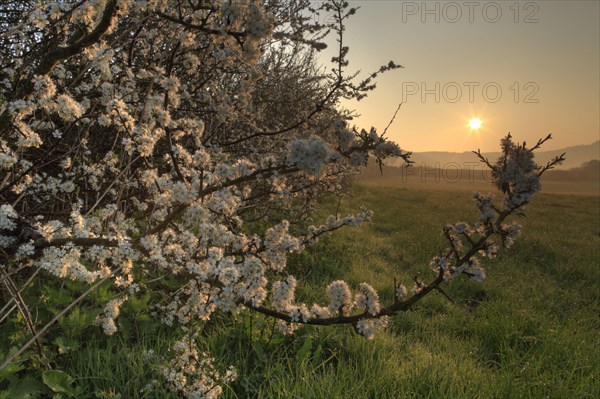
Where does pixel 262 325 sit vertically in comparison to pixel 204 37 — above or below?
below

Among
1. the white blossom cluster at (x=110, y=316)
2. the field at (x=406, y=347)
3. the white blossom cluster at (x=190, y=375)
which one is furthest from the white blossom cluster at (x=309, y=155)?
the white blossom cluster at (x=110, y=316)

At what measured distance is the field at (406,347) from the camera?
11.7 ft

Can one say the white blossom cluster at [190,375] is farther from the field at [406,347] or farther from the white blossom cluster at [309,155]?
the white blossom cluster at [309,155]

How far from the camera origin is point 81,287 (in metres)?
4.00

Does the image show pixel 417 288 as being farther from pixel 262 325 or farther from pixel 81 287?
pixel 81 287

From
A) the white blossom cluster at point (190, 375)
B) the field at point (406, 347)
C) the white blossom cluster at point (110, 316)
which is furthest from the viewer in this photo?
the field at point (406, 347)

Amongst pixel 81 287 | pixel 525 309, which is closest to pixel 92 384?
pixel 81 287

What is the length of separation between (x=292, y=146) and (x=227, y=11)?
0.94m

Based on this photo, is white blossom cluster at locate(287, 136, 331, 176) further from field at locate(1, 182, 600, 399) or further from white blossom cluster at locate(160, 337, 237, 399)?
white blossom cluster at locate(160, 337, 237, 399)

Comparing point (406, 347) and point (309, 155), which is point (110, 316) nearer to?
point (309, 155)

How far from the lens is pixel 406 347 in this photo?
4.71 metres

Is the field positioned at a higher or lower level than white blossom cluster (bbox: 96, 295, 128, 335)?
lower

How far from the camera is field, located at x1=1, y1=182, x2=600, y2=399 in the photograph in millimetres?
3559

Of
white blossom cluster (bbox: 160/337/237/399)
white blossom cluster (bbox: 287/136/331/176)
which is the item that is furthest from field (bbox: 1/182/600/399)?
white blossom cluster (bbox: 287/136/331/176)
